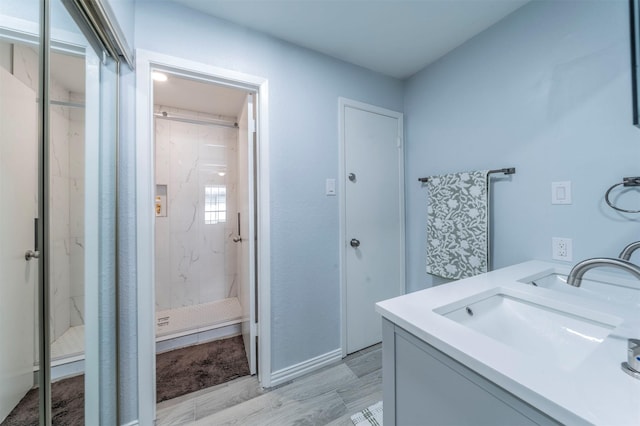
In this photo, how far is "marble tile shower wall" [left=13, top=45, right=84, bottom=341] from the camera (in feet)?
2.55

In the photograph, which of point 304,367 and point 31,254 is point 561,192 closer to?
point 304,367

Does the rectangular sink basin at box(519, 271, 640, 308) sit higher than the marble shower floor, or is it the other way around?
Answer: the rectangular sink basin at box(519, 271, 640, 308)

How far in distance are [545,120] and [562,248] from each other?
0.70 m

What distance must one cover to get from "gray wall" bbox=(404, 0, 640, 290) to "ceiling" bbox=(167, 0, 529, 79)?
0.58 feet

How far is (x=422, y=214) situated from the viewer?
2.05 meters

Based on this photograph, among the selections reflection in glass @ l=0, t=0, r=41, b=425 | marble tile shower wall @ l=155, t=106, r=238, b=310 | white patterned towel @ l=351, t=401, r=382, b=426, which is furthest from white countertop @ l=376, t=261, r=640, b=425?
marble tile shower wall @ l=155, t=106, r=238, b=310

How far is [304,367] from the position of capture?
169 cm

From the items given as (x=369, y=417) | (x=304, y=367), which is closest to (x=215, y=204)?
(x=304, y=367)

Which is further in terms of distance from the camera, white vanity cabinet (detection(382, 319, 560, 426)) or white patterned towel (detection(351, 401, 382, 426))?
white patterned towel (detection(351, 401, 382, 426))

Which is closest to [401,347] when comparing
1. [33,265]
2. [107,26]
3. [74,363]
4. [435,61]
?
[33,265]

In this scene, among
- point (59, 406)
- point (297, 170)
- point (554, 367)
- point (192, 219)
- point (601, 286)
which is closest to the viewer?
point (554, 367)

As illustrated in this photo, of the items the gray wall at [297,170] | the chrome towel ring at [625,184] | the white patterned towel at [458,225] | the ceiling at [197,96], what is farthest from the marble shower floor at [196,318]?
the chrome towel ring at [625,184]

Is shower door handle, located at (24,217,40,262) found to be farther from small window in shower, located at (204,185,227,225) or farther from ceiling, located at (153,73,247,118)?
small window in shower, located at (204,185,227,225)

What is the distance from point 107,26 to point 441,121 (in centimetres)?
204
